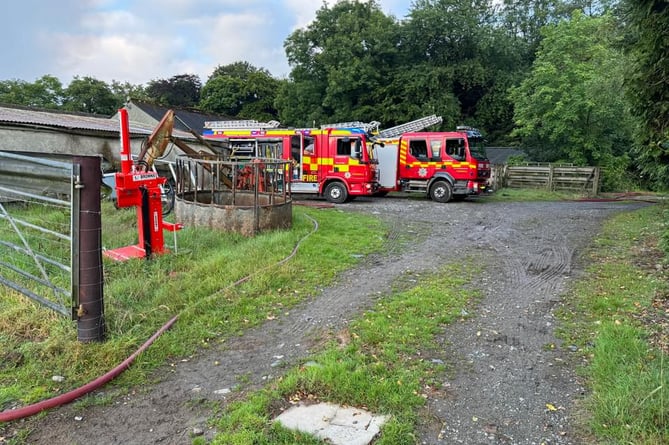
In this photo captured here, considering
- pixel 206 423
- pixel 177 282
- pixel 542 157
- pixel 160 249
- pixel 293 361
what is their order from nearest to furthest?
pixel 206 423 < pixel 293 361 < pixel 177 282 < pixel 160 249 < pixel 542 157

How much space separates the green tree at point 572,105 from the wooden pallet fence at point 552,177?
5.64 feet

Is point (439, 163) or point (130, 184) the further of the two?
point (439, 163)

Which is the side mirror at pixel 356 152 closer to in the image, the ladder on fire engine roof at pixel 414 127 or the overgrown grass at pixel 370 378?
the ladder on fire engine roof at pixel 414 127

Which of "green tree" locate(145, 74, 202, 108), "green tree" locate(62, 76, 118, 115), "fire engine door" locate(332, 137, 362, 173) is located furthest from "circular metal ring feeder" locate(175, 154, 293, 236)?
"green tree" locate(145, 74, 202, 108)

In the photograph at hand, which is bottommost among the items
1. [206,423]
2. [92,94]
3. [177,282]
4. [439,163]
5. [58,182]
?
[206,423]

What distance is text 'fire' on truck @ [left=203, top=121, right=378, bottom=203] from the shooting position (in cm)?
1508

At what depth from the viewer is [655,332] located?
427 cm

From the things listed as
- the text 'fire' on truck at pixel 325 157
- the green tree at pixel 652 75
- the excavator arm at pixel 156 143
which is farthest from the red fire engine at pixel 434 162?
Result: the excavator arm at pixel 156 143

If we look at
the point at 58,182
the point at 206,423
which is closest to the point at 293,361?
the point at 206,423

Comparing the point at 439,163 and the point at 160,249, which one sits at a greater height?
the point at 439,163

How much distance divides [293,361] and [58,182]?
9.47ft

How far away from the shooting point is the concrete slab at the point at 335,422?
9.14ft

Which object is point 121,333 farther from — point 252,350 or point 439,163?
point 439,163

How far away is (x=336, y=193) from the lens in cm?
1552
